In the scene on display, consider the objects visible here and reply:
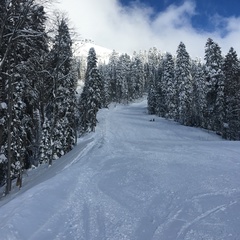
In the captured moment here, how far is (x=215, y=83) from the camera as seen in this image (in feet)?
154

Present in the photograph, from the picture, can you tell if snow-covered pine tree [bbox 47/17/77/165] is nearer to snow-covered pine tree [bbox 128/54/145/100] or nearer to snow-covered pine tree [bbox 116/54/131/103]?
snow-covered pine tree [bbox 116/54/131/103]

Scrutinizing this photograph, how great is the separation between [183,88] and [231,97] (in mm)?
19414

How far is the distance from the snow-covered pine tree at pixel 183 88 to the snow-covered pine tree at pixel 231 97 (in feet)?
49.7

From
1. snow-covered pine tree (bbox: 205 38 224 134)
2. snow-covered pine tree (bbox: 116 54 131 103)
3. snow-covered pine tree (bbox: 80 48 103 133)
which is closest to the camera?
snow-covered pine tree (bbox: 205 38 224 134)

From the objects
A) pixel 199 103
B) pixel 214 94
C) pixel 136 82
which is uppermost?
pixel 136 82

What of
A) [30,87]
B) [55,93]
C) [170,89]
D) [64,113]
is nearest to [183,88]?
[170,89]

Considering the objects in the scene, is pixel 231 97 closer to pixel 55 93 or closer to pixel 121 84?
pixel 55 93

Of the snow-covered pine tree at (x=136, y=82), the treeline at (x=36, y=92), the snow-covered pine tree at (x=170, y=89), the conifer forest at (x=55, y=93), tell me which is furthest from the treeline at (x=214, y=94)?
the snow-covered pine tree at (x=136, y=82)

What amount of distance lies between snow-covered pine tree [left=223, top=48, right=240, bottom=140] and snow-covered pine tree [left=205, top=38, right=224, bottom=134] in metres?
0.81

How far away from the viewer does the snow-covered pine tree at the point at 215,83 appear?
45744mm

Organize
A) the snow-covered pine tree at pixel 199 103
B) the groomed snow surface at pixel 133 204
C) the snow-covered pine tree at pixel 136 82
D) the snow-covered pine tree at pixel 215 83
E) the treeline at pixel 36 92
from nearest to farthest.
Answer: the groomed snow surface at pixel 133 204, the treeline at pixel 36 92, the snow-covered pine tree at pixel 215 83, the snow-covered pine tree at pixel 199 103, the snow-covered pine tree at pixel 136 82

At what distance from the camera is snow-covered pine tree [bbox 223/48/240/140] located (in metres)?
42.5

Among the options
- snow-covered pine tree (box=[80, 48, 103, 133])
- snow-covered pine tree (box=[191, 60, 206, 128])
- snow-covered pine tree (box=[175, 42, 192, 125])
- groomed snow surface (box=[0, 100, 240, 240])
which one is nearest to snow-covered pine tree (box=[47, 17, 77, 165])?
snow-covered pine tree (box=[80, 48, 103, 133])

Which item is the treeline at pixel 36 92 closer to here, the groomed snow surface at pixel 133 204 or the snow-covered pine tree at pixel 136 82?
the groomed snow surface at pixel 133 204
